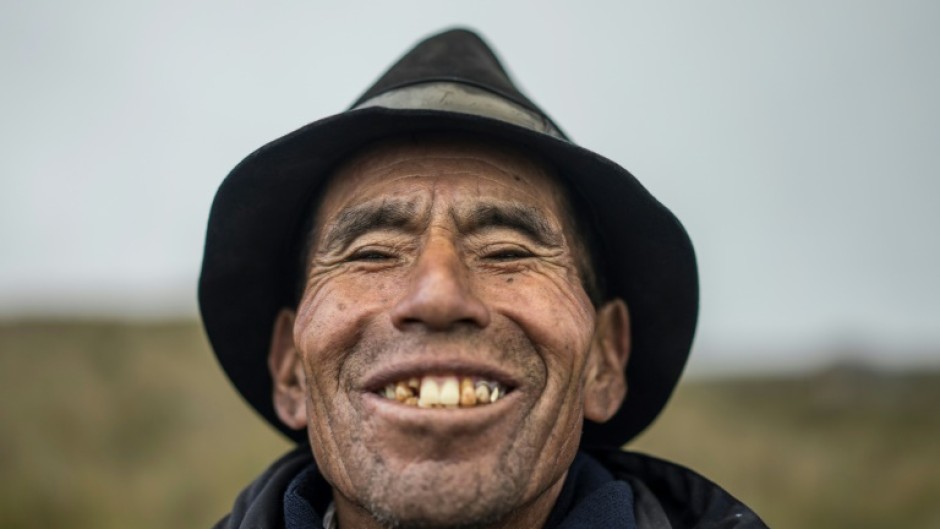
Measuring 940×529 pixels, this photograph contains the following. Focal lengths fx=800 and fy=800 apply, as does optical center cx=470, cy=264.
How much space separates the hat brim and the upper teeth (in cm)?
92

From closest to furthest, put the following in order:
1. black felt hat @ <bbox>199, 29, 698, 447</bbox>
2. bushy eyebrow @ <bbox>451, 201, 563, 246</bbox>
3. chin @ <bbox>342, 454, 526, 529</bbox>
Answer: chin @ <bbox>342, 454, 526, 529</bbox> → bushy eyebrow @ <bbox>451, 201, 563, 246</bbox> → black felt hat @ <bbox>199, 29, 698, 447</bbox>

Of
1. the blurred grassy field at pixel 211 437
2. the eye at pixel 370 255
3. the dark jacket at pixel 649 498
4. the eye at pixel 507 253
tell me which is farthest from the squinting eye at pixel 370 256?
the blurred grassy field at pixel 211 437

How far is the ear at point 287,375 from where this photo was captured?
3.39 m

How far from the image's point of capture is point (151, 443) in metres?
10.5

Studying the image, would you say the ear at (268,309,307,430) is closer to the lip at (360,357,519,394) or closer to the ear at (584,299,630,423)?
the lip at (360,357,519,394)

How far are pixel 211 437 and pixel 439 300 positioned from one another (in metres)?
9.04

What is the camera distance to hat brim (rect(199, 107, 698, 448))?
3066mm

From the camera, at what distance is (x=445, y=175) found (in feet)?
9.92

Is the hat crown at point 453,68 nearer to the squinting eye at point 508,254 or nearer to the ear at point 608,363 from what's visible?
the squinting eye at point 508,254

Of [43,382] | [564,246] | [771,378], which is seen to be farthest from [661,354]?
[771,378]


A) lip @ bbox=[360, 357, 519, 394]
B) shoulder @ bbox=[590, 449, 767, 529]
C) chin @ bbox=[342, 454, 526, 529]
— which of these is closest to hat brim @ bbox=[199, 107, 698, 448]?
shoulder @ bbox=[590, 449, 767, 529]

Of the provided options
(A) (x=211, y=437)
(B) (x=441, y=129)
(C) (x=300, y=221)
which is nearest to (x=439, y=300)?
(B) (x=441, y=129)

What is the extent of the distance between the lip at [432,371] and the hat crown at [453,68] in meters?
1.19

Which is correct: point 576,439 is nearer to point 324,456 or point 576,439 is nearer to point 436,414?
point 436,414
